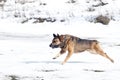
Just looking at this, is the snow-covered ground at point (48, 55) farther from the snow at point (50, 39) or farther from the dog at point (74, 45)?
the dog at point (74, 45)

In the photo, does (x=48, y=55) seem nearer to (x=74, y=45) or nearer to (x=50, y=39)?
(x=74, y=45)

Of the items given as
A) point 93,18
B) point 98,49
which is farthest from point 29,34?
point 98,49

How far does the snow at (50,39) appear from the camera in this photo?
10.2 meters

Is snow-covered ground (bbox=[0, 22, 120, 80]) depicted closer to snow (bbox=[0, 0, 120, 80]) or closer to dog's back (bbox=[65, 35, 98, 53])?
snow (bbox=[0, 0, 120, 80])

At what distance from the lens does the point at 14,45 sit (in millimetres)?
15555

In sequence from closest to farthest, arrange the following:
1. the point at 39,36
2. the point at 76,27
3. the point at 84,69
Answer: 1. the point at 84,69
2. the point at 39,36
3. the point at 76,27

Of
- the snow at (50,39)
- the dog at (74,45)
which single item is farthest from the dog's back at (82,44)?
the snow at (50,39)

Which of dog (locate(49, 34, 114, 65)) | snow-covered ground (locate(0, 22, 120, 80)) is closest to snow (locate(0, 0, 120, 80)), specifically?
snow-covered ground (locate(0, 22, 120, 80))

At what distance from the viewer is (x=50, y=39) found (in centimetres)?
1758

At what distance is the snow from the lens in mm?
10219

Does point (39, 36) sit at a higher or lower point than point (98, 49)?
lower

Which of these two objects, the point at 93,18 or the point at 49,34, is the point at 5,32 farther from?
the point at 93,18

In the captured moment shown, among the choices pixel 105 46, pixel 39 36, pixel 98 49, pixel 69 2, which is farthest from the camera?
pixel 69 2

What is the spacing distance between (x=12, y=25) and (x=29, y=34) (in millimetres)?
2665
